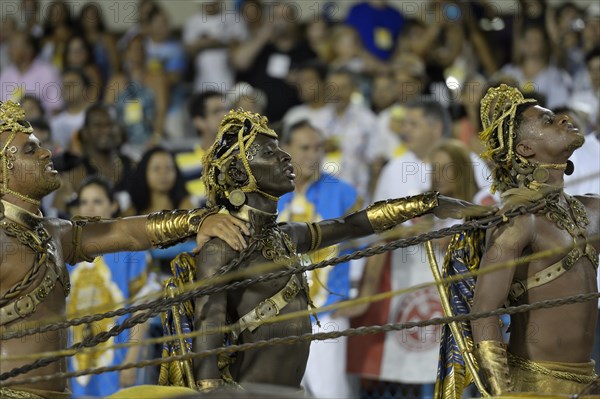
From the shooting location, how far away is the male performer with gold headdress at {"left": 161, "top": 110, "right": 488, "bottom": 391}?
5.84 m

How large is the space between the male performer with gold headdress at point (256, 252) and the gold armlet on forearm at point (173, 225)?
0.40 feet

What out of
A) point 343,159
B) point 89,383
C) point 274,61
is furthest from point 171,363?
point 274,61

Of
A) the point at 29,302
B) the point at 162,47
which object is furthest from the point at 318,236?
the point at 162,47

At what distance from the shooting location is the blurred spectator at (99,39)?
12891 millimetres

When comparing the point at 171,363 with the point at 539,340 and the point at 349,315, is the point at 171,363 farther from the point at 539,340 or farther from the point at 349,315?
the point at 349,315

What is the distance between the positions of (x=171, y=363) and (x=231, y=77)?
672 cm

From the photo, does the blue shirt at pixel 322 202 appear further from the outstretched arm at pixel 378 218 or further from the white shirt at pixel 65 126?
the white shirt at pixel 65 126

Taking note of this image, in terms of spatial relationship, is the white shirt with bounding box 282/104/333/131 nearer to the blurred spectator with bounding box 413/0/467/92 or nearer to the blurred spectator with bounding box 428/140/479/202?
the blurred spectator with bounding box 413/0/467/92

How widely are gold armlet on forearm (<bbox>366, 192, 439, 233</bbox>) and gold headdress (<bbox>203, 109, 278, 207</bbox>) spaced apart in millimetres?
527

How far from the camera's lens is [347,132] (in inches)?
409

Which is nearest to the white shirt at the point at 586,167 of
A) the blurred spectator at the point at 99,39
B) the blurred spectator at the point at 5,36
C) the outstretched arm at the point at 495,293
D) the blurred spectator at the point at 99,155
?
the outstretched arm at the point at 495,293

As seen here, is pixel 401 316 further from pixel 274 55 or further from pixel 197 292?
pixel 274 55

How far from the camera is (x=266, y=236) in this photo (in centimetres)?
600

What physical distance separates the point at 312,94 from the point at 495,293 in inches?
205
